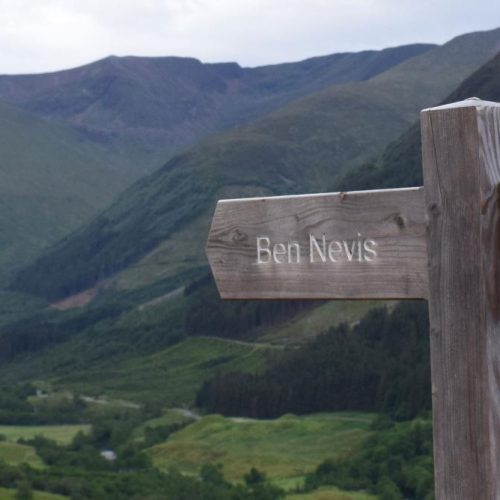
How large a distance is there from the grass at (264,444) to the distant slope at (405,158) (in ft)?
184

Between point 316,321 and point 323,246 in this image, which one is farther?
point 316,321

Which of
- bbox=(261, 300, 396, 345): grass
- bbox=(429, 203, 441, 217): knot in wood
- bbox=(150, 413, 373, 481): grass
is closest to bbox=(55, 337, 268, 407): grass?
bbox=(261, 300, 396, 345): grass

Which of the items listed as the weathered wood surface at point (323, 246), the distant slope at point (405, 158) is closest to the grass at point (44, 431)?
the distant slope at point (405, 158)

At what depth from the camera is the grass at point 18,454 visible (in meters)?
76.8

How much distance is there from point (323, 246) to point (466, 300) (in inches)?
27.8

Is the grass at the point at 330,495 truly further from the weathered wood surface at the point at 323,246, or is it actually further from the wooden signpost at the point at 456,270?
the wooden signpost at the point at 456,270

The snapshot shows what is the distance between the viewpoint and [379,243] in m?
4.70

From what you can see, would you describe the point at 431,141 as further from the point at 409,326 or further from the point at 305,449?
the point at 409,326

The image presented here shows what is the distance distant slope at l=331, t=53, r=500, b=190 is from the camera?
152 m

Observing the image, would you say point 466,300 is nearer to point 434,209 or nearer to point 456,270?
point 456,270

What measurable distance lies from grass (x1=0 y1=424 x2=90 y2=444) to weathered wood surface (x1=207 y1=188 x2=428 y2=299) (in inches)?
3424

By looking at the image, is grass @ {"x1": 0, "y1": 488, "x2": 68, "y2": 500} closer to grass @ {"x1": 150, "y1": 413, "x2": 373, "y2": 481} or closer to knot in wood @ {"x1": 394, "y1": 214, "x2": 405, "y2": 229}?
grass @ {"x1": 150, "y1": 413, "x2": 373, "y2": 481}

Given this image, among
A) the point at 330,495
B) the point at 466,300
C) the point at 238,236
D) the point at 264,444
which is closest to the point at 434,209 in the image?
the point at 466,300

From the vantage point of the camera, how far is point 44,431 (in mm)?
98875
